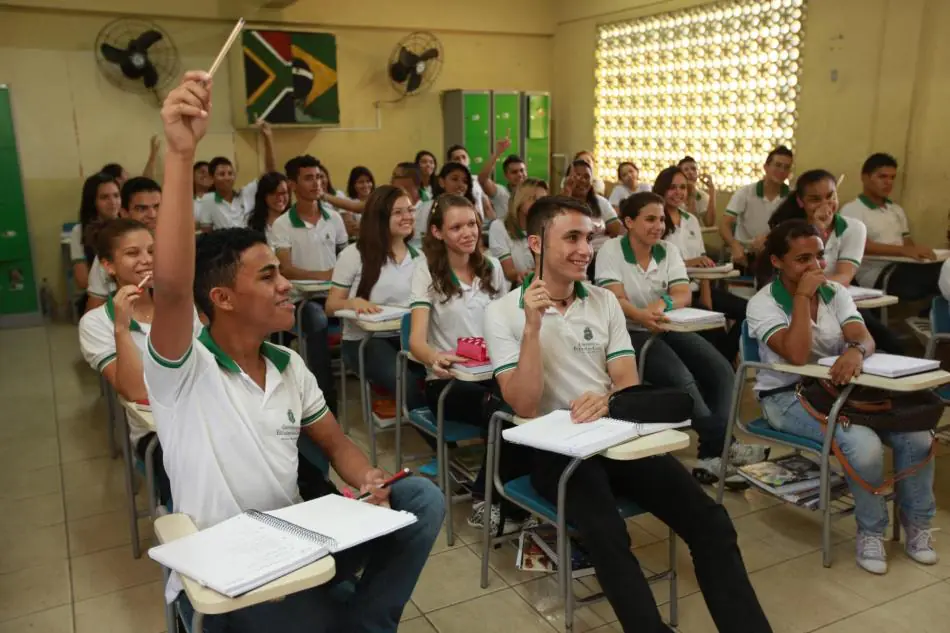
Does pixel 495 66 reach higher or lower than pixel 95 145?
higher

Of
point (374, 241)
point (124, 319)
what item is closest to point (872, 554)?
point (374, 241)

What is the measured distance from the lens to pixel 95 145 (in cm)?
699

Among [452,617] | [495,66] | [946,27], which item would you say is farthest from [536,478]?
[495,66]

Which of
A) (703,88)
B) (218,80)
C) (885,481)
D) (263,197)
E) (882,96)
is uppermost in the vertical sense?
(218,80)

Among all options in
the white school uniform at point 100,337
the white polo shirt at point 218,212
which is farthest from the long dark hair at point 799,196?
the white polo shirt at point 218,212

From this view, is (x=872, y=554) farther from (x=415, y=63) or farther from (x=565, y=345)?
(x=415, y=63)

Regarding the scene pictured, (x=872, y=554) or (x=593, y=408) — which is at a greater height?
(x=593, y=408)

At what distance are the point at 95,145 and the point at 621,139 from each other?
5.32 m

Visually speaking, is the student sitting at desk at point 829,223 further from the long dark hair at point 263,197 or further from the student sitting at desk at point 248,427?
the long dark hair at point 263,197

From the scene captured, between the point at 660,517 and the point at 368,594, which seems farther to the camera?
the point at 660,517

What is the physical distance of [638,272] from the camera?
11.9 feet

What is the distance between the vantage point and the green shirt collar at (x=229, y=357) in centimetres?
161

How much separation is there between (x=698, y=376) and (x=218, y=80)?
19.3ft

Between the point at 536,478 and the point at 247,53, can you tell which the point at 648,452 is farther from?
the point at 247,53
